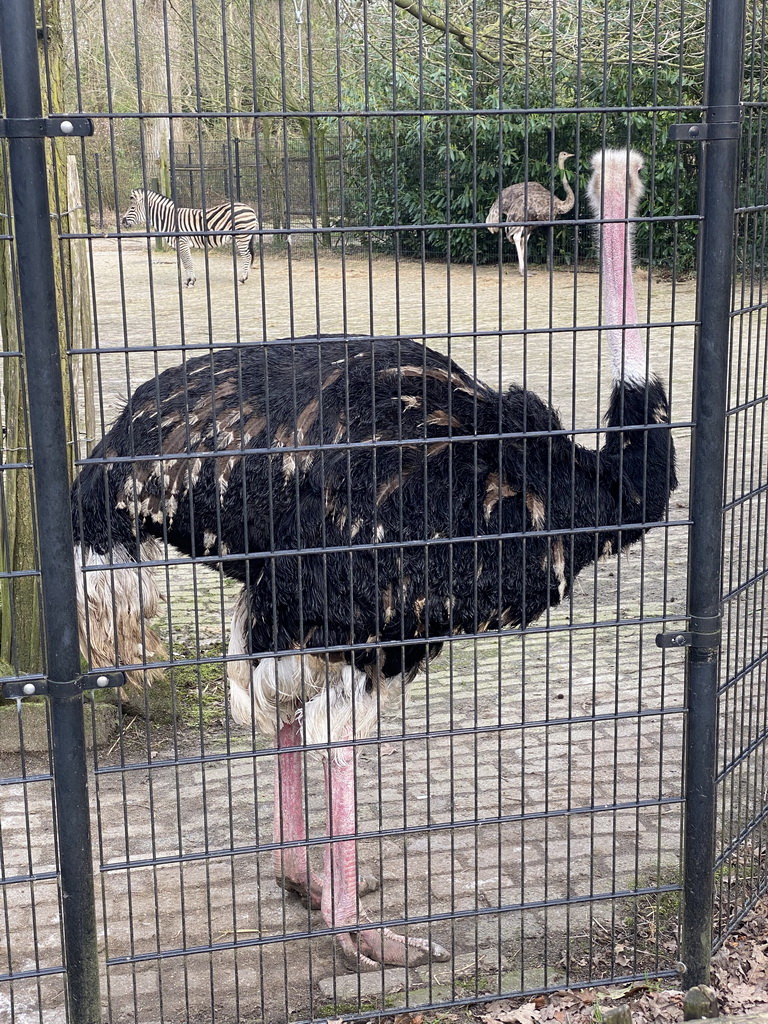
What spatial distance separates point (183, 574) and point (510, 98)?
4978 mm

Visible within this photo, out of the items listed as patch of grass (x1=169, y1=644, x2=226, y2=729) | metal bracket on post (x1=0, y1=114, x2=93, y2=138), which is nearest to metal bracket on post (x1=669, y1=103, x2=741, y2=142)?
metal bracket on post (x1=0, y1=114, x2=93, y2=138)

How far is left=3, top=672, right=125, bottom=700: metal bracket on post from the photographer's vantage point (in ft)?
9.07

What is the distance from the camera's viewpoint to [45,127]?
8.39ft

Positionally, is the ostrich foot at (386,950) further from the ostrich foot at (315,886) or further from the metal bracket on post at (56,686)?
the metal bracket on post at (56,686)

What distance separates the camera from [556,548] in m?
3.48

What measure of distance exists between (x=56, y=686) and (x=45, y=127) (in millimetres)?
1210

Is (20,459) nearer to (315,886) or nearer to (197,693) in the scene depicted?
(197,693)

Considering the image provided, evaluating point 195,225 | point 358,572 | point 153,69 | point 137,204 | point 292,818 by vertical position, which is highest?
point 153,69

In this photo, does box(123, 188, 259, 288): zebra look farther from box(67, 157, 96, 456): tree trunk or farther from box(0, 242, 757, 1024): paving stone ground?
box(67, 157, 96, 456): tree trunk

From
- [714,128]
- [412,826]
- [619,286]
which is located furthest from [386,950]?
[714,128]

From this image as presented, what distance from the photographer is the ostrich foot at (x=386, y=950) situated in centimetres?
352

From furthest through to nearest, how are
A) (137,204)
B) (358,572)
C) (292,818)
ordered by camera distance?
(137,204)
(292,818)
(358,572)

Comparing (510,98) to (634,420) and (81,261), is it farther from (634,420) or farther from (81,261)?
(634,420)

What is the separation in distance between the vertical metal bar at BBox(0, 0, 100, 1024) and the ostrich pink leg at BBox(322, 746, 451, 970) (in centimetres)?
79
